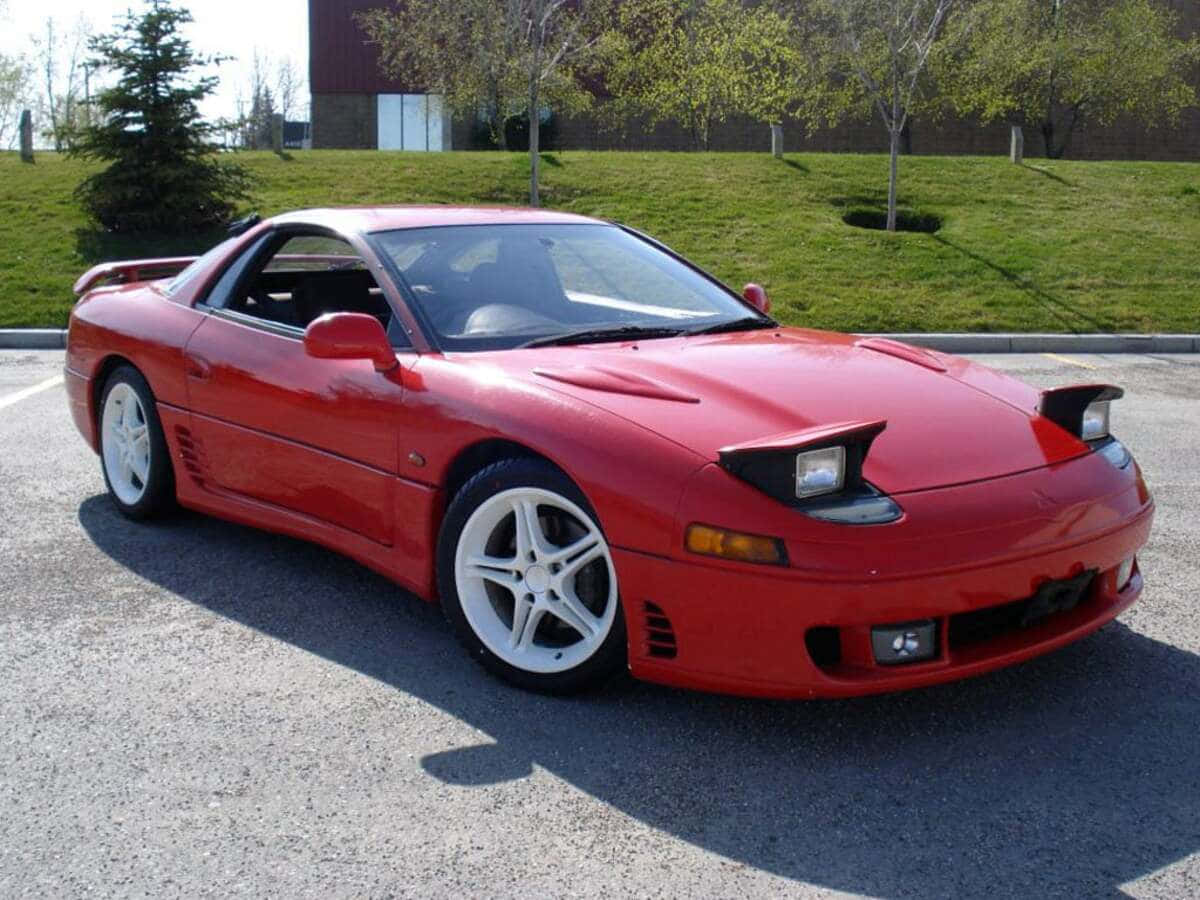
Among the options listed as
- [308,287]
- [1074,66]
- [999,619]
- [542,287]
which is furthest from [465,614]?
[1074,66]

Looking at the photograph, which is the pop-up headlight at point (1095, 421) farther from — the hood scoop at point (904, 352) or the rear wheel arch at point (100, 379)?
the rear wheel arch at point (100, 379)

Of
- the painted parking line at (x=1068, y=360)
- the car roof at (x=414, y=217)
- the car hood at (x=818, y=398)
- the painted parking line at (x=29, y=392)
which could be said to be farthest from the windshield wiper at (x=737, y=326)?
the painted parking line at (x=1068, y=360)

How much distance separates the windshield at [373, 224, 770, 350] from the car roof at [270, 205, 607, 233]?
0.19ft

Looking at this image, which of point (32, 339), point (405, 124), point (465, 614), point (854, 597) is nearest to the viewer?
point (854, 597)

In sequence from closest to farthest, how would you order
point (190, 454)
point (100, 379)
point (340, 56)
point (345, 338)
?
point (345, 338) < point (190, 454) < point (100, 379) < point (340, 56)

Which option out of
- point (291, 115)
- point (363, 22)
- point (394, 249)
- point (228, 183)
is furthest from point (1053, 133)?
point (291, 115)

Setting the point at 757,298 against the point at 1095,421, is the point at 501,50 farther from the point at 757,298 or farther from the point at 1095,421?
the point at 1095,421

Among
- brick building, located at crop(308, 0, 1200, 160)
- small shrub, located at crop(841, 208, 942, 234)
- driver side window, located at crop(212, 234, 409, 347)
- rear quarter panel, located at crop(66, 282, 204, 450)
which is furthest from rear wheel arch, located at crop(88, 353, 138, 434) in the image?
brick building, located at crop(308, 0, 1200, 160)

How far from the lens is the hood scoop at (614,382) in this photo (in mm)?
3502

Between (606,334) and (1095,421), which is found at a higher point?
(606,334)

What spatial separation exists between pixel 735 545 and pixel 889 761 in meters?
0.65

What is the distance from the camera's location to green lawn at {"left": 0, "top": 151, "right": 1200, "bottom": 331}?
1426 cm

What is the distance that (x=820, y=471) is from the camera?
3180mm

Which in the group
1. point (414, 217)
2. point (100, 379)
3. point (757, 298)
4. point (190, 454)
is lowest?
point (190, 454)
